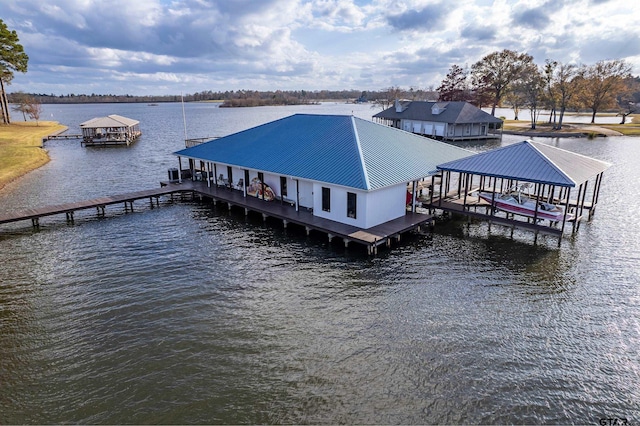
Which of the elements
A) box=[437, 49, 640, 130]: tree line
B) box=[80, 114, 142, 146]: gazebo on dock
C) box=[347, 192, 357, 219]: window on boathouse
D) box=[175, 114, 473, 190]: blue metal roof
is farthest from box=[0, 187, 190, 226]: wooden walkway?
box=[437, 49, 640, 130]: tree line

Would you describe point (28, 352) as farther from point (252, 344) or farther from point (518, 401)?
point (518, 401)

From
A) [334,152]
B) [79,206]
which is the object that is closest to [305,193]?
[334,152]

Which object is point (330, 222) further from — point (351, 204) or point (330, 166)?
point (330, 166)

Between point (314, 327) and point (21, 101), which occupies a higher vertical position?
point (21, 101)

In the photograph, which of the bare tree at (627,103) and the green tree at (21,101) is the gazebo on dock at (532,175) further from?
the green tree at (21,101)

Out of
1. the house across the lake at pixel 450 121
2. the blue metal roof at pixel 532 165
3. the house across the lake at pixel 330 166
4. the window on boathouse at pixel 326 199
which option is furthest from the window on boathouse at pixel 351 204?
the house across the lake at pixel 450 121

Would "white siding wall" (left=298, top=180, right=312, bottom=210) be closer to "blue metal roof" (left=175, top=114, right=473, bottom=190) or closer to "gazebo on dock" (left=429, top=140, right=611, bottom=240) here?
"blue metal roof" (left=175, top=114, right=473, bottom=190)

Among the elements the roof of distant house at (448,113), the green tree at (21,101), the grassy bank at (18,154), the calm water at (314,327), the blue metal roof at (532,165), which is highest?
the green tree at (21,101)
